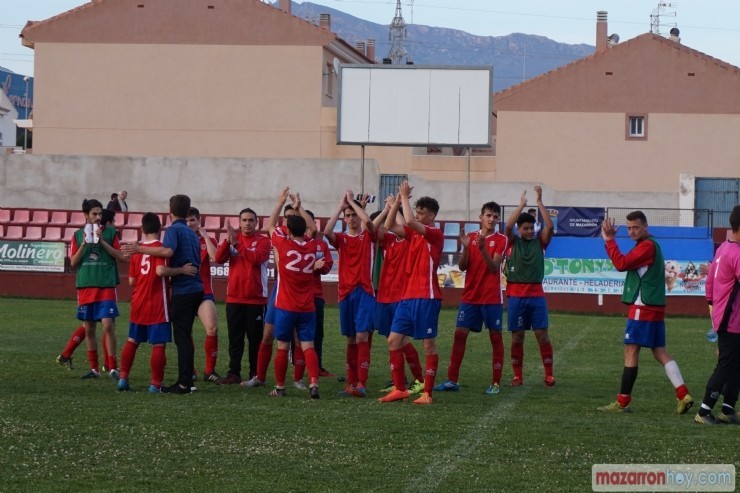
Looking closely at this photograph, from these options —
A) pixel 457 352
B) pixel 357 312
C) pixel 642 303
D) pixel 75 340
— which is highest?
pixel 642 303

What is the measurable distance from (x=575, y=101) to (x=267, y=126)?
13533 mm

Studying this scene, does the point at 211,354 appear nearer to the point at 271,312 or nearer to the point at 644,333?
the point at 271,312

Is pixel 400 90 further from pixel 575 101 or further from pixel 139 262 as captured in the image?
pixel 139 262

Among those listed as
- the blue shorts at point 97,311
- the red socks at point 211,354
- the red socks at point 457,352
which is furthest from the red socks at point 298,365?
the blue shorts at point 97,311

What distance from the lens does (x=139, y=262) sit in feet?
40.4

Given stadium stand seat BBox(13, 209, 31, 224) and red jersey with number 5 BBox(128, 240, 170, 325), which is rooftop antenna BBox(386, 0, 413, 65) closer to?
stadium stand seat BBox(13, 209, 31, 224)

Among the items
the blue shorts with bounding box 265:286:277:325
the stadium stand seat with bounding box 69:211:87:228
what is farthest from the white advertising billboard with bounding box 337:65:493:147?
the blue shorts with bounding box 265:286:277:325

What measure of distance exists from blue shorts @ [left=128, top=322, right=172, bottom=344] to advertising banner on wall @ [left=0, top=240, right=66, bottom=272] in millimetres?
18322

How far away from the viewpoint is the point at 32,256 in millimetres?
29703

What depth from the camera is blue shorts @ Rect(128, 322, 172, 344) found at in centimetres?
1193

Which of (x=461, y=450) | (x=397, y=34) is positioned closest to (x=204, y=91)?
(x=461, y=450)

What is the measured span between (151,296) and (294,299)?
4.88 ft

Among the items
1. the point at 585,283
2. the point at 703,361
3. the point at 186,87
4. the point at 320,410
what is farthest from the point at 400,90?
the point at 320,410

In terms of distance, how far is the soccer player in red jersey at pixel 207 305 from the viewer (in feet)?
Answer: 43.1
